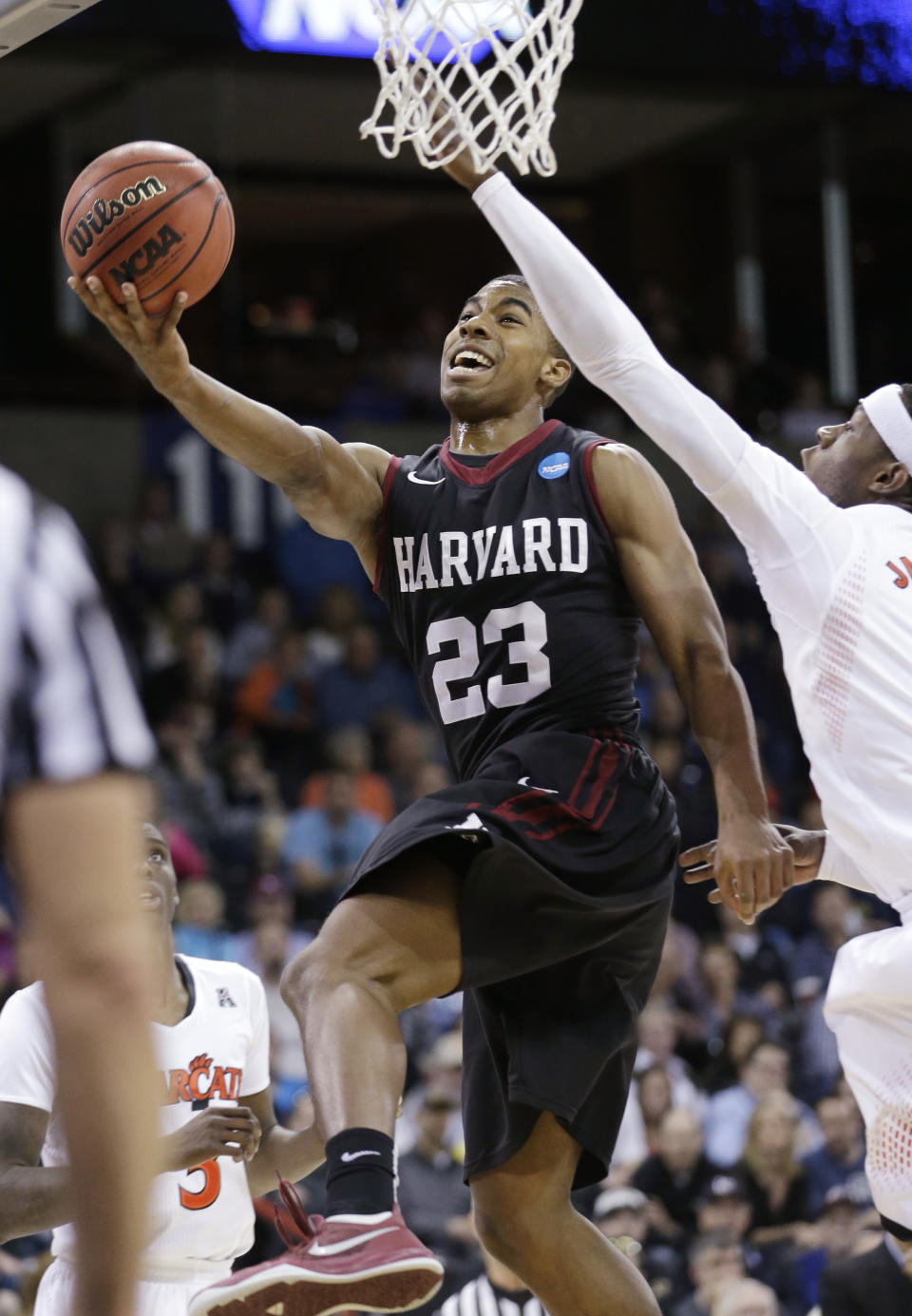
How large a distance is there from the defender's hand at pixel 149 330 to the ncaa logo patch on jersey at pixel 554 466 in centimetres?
86

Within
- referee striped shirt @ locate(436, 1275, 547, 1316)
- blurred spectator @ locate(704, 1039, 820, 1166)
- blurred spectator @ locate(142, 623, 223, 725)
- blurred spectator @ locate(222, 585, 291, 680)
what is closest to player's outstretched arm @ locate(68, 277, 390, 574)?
referee striped shirt @ locate(436, 1275, 547, 1316)

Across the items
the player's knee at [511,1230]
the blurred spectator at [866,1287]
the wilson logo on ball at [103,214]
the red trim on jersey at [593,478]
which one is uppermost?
the wilson logo on ball at [103,214]

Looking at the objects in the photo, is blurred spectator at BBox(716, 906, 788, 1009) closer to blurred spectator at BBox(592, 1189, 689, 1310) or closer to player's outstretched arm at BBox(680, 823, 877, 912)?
blurred spectator at BBox(592, 1189, 689, 1310)

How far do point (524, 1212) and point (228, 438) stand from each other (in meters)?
1.90

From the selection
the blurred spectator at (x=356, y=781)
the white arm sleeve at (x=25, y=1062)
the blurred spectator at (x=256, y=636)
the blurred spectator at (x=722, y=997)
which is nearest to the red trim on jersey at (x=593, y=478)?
the white arm sleeve at (x=25, y=1062)

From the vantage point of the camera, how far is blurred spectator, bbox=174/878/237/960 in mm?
9172

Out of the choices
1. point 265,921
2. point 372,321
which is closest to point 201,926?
point 265,921

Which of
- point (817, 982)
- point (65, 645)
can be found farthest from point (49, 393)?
point (65, 645)

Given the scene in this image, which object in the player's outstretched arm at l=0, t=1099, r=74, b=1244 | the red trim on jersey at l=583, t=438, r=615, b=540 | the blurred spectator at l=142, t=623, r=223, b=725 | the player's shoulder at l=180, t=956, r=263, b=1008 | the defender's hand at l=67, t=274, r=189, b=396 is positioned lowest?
the blurred spectator at l=142, t=623, r=223, b=725

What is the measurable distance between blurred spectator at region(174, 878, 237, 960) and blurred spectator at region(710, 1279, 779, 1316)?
9.39 ft

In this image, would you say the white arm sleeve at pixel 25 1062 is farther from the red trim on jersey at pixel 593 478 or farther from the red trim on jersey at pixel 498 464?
the red trim on jersey at pixel 593 478

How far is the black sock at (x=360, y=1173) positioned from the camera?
10.7 ft

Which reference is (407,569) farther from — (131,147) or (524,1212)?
(524,1212)

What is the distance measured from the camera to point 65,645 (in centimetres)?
182
